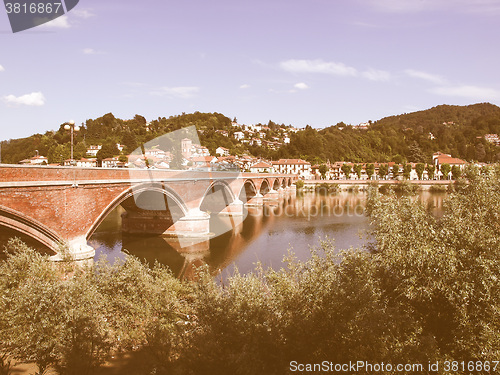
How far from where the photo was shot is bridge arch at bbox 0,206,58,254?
13078 mm

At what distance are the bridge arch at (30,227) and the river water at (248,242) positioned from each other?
3066 mm

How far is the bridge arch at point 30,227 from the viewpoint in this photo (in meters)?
13.1

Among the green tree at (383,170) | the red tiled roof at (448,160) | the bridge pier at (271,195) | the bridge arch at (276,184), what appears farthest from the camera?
the red tiled roof at (448,160)

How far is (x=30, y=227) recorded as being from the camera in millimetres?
14078

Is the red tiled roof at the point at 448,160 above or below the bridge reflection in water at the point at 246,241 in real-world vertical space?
above

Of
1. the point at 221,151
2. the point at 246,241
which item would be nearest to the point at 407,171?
the point at 221,151

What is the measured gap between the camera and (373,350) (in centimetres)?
822

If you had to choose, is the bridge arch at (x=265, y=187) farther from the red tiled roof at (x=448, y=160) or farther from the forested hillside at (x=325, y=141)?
the red tiled roof at (x=448, y=160)

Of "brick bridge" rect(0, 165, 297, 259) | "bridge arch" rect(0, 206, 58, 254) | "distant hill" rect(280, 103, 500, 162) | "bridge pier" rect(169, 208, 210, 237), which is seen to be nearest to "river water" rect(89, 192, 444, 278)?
"bridge pier" rect(169, 208, 210, 237)

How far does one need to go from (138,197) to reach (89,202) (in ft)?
37.2

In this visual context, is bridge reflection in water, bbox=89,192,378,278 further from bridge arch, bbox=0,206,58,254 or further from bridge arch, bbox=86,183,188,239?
bridge arch, bbox=0,206,58,254

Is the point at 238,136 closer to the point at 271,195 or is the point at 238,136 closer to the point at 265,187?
the point at 265,187

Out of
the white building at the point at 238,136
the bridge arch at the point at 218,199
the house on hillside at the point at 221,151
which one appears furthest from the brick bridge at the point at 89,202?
the white building at the point at 238,136

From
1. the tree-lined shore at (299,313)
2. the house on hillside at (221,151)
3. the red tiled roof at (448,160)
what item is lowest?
the tree-lined shore at (299,313)
